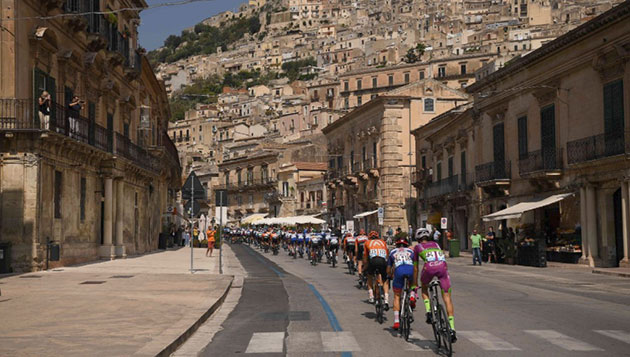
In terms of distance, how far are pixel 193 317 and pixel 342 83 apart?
11368 cm

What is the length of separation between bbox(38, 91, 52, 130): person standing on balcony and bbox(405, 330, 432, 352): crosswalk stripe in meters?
16.6

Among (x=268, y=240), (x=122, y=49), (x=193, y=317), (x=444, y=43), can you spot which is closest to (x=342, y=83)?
(x=444, y=43)

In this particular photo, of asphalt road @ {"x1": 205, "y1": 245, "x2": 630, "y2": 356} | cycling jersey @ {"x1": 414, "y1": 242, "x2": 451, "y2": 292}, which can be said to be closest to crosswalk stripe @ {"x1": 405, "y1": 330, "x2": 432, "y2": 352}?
asphalt road @ {"x1": 205, "y1": 245, "x2": 630, "y2": 356}

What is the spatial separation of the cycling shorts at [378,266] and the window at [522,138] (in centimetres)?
2418

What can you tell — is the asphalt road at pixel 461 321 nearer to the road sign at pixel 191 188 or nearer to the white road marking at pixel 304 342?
the white road marking at pixel 304 342

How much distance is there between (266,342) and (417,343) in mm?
2288

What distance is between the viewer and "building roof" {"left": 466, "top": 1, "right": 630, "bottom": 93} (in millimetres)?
29311

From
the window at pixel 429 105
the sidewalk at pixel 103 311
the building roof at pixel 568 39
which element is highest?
the window at pixel 429 105

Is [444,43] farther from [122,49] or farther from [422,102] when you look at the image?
[122,49]

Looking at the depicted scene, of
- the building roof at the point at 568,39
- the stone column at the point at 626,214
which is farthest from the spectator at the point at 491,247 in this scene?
the stone column at the point at 626,214

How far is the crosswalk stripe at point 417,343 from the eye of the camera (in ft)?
37.3

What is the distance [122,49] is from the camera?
3759cm

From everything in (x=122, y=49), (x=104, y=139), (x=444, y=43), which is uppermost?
(x=444, y=43)

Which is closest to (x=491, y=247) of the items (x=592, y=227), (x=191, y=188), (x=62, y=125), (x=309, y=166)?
(x=592, y=227)
